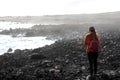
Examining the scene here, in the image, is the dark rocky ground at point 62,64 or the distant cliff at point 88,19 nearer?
the dark rocky ground at point 62,64

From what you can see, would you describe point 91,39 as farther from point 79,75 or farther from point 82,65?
point 82,65

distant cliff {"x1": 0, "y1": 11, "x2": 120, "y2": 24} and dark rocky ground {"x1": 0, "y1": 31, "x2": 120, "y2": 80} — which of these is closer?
dark rocky ground {"x1": 0, "y1": 31, "x2": 120, "y2": 80}

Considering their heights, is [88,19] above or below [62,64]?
below

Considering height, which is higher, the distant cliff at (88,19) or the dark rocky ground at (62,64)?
the dark rocky ground at (62,64)

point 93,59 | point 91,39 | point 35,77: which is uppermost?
point 91,39

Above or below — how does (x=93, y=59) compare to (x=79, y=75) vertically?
above

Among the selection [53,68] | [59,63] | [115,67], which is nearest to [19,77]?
[53,68]

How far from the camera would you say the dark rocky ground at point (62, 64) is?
13.7 metres

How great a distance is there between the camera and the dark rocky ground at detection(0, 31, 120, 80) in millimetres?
13727

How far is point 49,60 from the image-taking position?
17766 mm

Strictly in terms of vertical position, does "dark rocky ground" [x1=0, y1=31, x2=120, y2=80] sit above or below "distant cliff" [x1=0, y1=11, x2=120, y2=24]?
above

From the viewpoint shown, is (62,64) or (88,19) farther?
(88,19)

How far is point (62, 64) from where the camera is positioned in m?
16.4

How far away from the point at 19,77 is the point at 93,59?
12.7 feet
